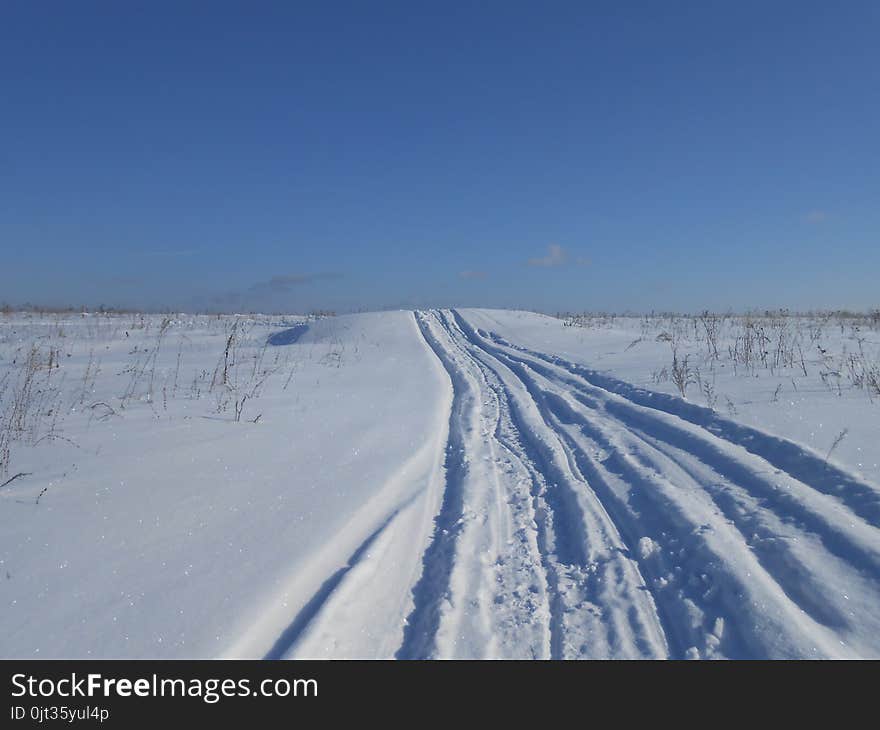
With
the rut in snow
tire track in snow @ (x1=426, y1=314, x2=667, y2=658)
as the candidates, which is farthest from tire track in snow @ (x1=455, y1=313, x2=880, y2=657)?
tire track in snow @ (x1=426, y1=314, x2=667, y2=658)

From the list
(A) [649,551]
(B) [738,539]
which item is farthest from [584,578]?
(B) [738,539]

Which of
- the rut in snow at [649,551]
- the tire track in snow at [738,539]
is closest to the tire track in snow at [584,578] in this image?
the rut in snow at [649,551]

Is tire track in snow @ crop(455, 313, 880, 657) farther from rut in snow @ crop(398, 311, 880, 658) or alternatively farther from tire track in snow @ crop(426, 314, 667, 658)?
tire track in snow @ crop(426, 314, 667, 658)

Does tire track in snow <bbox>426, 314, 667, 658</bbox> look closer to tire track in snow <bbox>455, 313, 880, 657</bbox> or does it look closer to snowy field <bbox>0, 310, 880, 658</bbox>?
snowy field <bbox>0, 310, 880, 658</bbox>

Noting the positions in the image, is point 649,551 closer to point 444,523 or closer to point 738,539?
point 738,539

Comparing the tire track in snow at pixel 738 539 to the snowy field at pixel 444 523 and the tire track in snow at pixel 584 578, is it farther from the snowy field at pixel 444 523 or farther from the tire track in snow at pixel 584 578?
the tire track in snow at pixel 584 578

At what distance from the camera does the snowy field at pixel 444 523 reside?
→ 2363mm

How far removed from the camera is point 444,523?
11.9 feet

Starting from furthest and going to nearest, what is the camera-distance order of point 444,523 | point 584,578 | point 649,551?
point 444,523 → point 649,551 → point 584,578

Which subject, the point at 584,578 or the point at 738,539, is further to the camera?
the point at 738,539

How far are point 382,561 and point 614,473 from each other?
2.23m

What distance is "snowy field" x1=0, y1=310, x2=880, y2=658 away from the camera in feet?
7.75

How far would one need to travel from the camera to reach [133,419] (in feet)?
17.7
